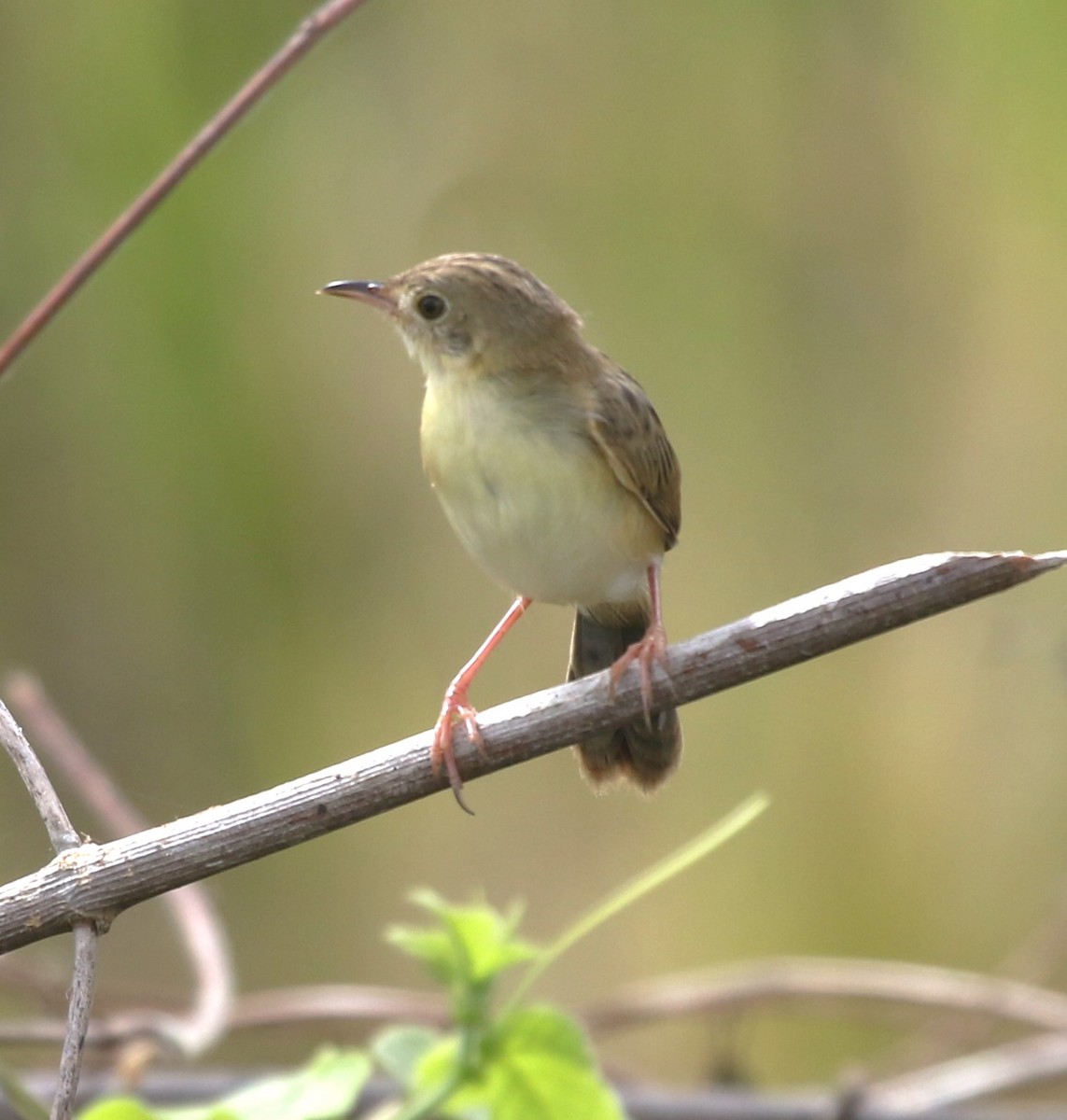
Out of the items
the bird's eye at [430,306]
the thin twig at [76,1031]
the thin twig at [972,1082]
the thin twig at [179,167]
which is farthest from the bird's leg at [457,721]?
the thin twig at [972,1082]

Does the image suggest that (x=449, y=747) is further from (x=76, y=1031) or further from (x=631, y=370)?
(x=631, y=370)

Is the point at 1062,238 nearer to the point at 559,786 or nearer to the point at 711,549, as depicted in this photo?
the point at 711,549

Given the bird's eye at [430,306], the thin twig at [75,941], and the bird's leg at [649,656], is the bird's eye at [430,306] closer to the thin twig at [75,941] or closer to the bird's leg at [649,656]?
the bird's leg at [649,656]

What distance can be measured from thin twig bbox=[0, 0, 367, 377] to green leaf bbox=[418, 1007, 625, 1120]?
941 mm

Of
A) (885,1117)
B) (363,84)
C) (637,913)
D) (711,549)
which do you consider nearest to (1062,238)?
(711,549)

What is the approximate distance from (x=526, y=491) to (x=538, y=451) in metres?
0.06

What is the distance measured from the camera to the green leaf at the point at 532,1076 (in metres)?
1.52

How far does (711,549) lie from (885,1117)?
227 cm

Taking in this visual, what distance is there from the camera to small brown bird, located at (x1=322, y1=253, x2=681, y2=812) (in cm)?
196

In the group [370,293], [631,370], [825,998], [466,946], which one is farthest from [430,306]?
[631,370]

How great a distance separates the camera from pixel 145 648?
4.41m

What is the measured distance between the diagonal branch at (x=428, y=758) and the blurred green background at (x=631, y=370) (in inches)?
107

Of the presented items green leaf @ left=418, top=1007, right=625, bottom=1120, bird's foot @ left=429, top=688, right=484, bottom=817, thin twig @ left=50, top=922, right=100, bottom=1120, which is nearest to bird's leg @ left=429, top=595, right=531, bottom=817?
bird's foot @ left=429, top=688, right=484, bottom=817

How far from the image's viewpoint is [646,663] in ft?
4.79
